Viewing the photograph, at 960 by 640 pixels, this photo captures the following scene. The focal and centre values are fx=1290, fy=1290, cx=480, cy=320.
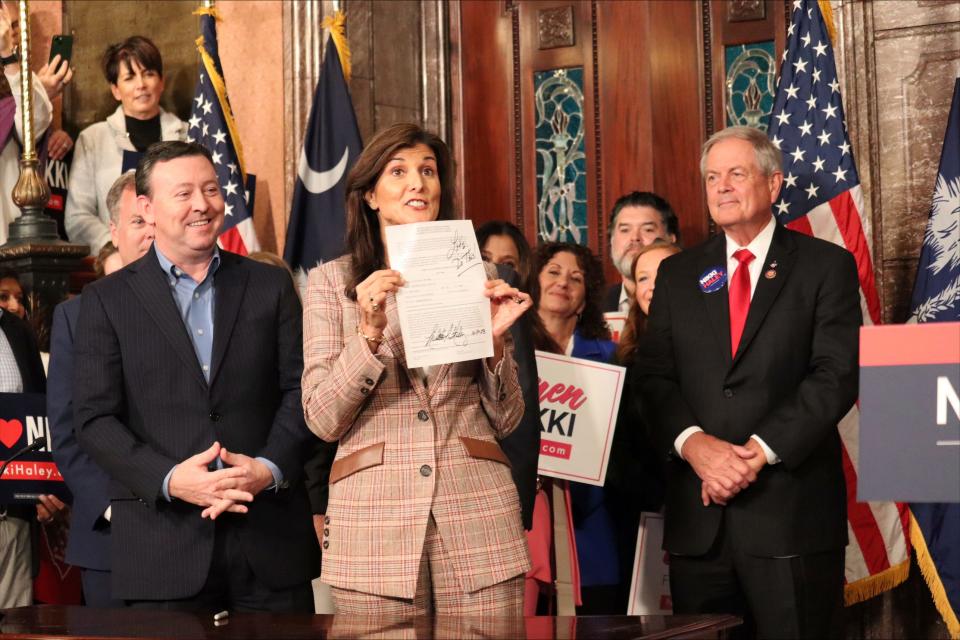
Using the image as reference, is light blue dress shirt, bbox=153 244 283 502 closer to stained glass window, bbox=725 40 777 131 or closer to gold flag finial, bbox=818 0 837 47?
gold flag finial, bbox=818 0 837 47

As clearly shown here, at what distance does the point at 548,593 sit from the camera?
3975 millimetres

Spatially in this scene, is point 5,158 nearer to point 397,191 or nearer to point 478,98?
point 478,98

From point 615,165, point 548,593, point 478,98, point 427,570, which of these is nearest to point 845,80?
point 615,165

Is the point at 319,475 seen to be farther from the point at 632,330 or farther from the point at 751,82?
the point at 751,82

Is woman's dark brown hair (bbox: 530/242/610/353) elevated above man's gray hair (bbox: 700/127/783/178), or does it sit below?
below

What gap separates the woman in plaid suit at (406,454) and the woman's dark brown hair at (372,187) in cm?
3

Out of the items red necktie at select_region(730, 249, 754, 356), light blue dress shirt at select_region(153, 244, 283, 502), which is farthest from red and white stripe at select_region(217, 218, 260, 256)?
red necktie at select_region(730, 249, 754, 356)

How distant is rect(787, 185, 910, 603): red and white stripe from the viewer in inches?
186

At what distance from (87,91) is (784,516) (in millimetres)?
4547

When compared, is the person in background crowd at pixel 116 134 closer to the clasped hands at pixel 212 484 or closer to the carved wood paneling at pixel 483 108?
the carved wood paneling at pixel 483 108

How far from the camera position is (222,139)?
18.7 ft

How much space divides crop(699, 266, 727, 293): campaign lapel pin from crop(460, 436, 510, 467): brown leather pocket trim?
3.97ft

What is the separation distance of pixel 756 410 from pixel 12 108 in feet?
12.8

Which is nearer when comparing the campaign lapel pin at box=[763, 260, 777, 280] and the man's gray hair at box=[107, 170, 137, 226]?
the campaign lapel pin at box=[763, 260, 777, 280]
